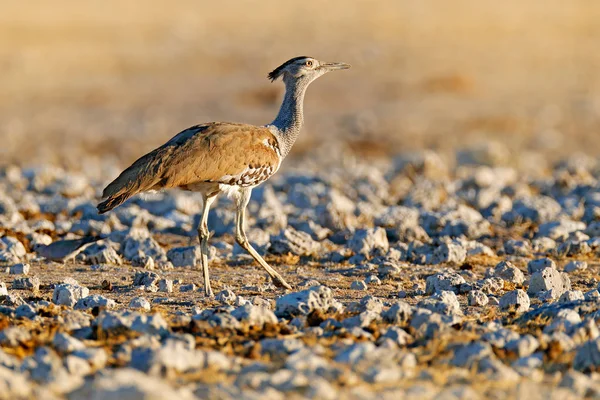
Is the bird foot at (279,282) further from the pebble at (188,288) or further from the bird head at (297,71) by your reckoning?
the bird head at (297,71)

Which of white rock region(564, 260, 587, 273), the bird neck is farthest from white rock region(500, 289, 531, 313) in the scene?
the bird neck

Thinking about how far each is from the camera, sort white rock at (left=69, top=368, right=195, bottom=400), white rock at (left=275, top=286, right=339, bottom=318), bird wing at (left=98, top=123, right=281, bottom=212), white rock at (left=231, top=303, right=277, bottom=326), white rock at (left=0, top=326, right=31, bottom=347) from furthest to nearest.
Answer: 1. bird wing at (left=98, top=123, right=281, bottom=212)
2. white rock at (left=275, top=286, right=339, bottom=318)
3. white rock at (left=231, top=303, right=277, bottom=326)
4. white rock at (left=0, top=326, right=31, bottom=347)
5. white rock at (left=69, top=368, right=195, bottom=400)

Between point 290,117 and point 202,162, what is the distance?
3.31 feet

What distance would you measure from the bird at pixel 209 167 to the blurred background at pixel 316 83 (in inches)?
255

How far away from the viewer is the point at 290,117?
21.8 ft

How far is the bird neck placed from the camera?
655cm

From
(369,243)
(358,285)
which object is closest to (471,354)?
(358,285)

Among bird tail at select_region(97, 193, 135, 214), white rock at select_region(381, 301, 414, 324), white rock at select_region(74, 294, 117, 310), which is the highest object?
bird tail at select_region(97, 193, 135, 214)

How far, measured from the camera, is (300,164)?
506 inches

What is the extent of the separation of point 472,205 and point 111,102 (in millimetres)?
8908

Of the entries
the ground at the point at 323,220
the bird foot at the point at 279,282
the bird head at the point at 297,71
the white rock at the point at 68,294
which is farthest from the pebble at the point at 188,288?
the bird head at the point at 297,71

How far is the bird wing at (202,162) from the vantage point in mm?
5684

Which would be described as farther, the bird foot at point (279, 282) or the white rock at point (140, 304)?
the bird foot at point (279, 282)

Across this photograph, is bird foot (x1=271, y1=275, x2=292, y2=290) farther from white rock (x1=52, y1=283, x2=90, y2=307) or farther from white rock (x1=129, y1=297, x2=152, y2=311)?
white rock (x1=52, y1=283, x2=90, y2=307)
